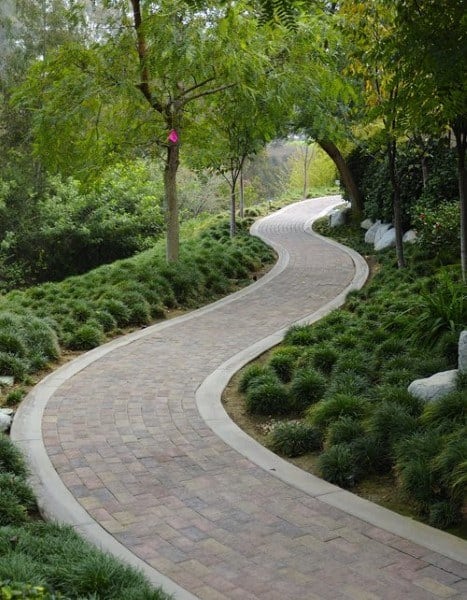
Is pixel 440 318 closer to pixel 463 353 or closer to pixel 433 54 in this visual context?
pixel 463 353

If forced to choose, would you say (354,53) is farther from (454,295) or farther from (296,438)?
(296,438)

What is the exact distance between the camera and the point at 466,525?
14.7 ft

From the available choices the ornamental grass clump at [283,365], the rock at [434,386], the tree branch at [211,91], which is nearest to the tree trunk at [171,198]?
the tree branch at [211,91]

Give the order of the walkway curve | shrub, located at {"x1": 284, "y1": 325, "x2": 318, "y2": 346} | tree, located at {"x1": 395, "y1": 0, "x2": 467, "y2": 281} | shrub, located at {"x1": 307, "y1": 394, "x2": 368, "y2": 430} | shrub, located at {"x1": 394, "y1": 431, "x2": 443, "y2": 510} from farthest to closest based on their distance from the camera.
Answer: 1. shrub, located at {"x1": 284, "y1": 325, "x2": 318, "y2": 346}
2. shrub, located at {"x1": 307, "y1": 394, "x2": 368, "y2": 430}
3. tree, located at {"x1": 395, "y1": 0, "x2": 467, "y2": 281}
4. shrub, located at {"x1": 394, "y1": 431, "x2": 443, "y2": 510}
5. the walkway curve

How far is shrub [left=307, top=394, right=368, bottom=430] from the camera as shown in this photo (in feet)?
19.9

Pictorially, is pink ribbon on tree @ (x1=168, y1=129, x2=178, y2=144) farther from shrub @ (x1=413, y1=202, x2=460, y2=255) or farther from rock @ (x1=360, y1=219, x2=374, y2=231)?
rock @ (x1=360, y1=219, x2=374, y2=231)

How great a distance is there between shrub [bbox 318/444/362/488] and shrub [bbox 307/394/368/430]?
23.3 inches

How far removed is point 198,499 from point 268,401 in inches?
78.6

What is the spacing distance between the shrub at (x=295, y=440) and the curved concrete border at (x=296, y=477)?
128 millimetres

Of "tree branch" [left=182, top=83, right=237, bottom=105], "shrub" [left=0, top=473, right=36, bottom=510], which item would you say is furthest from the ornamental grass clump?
"tree branch" [left=182, top=83, right=237, bottom=105]

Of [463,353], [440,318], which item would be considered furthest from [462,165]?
[463,353]

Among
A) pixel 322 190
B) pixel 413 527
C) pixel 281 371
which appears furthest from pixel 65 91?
pixel 322 190

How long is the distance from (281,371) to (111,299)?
4.22 m

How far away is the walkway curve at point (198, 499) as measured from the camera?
153 inches
